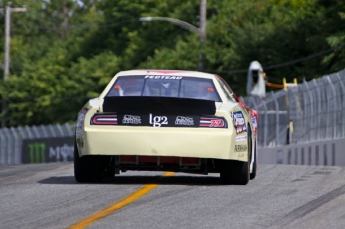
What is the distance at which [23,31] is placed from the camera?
104 metres

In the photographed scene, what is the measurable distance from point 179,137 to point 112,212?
8.10 ft

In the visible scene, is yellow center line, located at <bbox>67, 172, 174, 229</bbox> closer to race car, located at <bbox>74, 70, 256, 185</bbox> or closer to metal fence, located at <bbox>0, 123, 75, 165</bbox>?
race car, located at <bbox>74, 70, 256, 185</bbox>

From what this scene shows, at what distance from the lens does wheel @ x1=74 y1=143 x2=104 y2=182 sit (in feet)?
40.3

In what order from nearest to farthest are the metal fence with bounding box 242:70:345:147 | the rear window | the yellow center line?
the yellow center line, the rear window, the metal fence with bounding box 242:70:345:147

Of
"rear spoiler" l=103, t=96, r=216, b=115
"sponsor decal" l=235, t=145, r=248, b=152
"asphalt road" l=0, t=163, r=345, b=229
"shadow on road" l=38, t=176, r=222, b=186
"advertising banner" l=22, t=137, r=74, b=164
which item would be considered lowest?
"advertising banner" l=22, t=137, r=74, b=164

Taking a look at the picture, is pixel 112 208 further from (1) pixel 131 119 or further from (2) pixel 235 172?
(2) pixel 235 172

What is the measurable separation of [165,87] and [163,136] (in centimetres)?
114

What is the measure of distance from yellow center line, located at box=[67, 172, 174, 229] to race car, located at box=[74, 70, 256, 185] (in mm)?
436

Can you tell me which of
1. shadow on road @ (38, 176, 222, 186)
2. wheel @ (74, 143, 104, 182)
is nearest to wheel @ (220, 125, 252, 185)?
shadow on road @ (38, 176, 222, 186)

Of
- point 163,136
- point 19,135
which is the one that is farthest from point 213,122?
point 19,135

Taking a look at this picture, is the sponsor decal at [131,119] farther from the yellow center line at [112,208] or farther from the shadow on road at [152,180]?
the shadow on road at [152,180]

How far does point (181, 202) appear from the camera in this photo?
33.4ft

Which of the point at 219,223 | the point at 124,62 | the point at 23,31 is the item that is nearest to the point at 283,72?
the point at 124,62

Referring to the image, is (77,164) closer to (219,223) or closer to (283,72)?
(219,223)
